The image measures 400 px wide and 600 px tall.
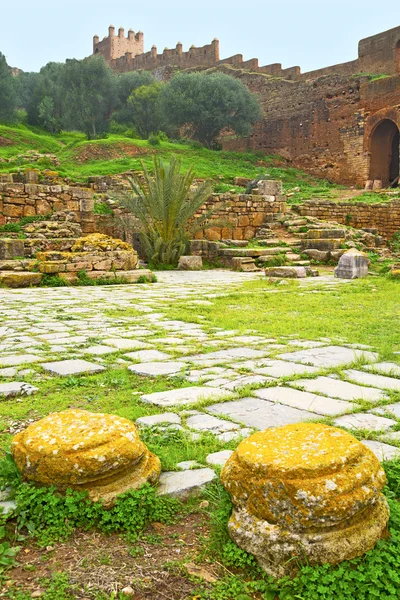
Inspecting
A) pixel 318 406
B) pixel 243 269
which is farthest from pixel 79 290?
pixel 318 406

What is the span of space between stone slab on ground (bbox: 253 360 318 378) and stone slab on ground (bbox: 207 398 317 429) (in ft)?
2.00

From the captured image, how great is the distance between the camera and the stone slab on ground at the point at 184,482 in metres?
2.09

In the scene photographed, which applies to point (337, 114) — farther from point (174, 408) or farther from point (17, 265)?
point (174, 408)

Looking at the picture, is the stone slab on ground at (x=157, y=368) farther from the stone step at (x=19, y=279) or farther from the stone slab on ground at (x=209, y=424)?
the stone step at (x=19, y=279)

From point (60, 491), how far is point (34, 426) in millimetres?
333

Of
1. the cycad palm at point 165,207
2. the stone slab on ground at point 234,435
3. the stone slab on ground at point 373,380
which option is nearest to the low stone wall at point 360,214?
the cycad palm at point 165,207

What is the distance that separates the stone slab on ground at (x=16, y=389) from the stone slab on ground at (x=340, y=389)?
5.28ft

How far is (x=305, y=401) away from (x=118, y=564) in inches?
64.5

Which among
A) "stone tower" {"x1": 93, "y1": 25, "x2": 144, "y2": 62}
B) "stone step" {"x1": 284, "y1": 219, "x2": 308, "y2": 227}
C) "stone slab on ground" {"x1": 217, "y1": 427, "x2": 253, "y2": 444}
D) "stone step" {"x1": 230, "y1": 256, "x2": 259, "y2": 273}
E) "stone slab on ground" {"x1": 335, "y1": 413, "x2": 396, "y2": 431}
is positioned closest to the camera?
"stone slab on ground" {"x1": 217, "y1": 427, "x2": 253, "y2": 444}

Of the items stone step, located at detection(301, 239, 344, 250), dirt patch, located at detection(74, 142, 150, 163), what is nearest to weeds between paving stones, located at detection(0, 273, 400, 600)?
stone step, located at detection(301, 239, 344, 250)

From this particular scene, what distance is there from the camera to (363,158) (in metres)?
28.7

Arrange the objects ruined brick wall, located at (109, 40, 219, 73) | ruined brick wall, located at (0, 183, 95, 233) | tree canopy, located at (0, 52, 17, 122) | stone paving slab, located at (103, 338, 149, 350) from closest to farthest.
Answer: stone paving slab, located at (103, 338, 149, 350) < ruined brick wall, located at (0, 183, 95, 233) < tree canopy, located at (0, 52, 17, 122) < ruined brick wall, located at (109, 40, 219, 73)

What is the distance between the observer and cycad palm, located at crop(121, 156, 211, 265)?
12.5 meters

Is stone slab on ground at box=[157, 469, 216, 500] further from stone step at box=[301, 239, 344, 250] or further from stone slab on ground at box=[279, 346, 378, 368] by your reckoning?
stone step at box=[301, 239, 344, 250]
